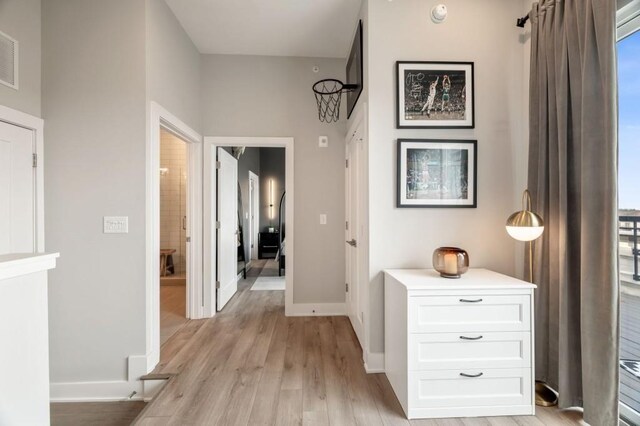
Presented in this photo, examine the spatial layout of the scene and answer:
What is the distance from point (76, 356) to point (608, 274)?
3.39 metres

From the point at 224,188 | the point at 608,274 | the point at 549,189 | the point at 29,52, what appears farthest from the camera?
the point at 224,188

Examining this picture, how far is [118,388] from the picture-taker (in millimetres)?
2072

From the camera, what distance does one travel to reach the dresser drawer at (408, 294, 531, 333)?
66.9 inches

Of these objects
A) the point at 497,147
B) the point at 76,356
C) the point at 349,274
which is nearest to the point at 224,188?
the point at 349,274

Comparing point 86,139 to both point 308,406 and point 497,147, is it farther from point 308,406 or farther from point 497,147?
point 497,147

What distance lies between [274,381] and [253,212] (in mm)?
5552

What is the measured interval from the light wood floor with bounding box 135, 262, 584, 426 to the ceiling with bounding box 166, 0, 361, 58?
9.89 ft

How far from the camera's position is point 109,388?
2.07 m

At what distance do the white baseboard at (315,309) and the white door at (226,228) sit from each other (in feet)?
2.94

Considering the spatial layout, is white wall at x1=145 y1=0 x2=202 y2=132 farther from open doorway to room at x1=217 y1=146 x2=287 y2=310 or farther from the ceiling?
open doorway to room at x1=217 y1=146 x2=287 y2=310

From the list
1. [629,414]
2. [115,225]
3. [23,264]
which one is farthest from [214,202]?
[629,414]

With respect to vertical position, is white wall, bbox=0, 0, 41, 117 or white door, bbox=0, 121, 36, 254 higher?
white wall, bbox=0, 0, 41, 117

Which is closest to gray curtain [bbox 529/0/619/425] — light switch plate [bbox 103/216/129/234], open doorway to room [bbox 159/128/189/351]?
light switch plate [bbox 103/216/129/234]

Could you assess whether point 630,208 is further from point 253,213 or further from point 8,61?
point 253,213
